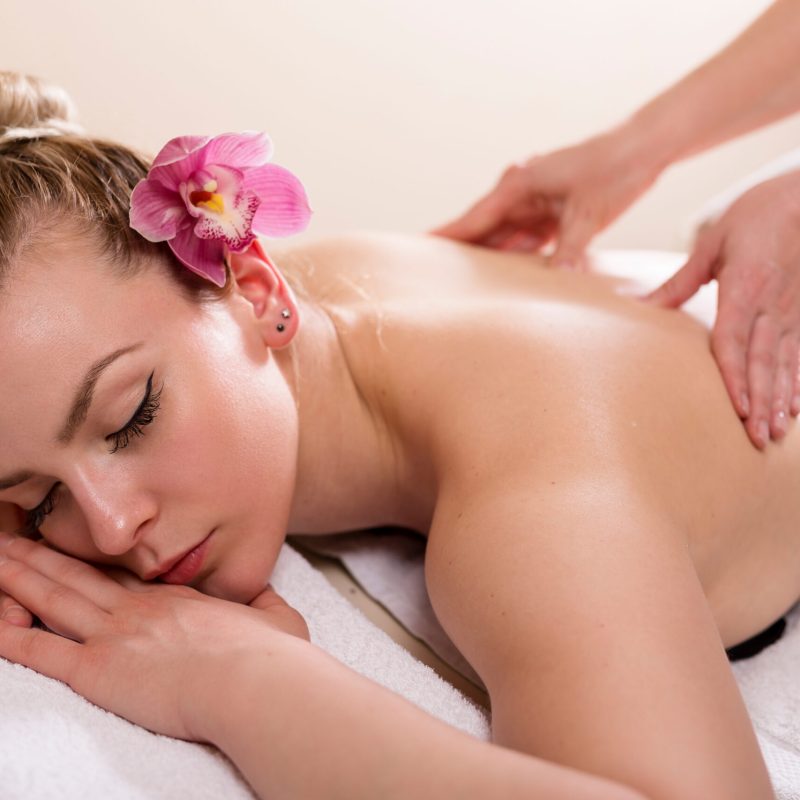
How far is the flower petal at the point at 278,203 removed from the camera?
1129 mm

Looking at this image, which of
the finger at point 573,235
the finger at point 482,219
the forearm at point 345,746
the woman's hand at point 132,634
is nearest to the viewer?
the forearm at point 345,746

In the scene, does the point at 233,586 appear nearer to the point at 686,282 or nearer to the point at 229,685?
the point at 229,685

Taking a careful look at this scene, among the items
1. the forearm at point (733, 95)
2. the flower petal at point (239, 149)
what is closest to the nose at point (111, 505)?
the flower petal at point (239, 149)

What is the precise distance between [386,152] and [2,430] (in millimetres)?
1189

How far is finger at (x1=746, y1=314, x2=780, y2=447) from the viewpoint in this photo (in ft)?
3.67

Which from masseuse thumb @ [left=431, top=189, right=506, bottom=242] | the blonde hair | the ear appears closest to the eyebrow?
the blonde hair

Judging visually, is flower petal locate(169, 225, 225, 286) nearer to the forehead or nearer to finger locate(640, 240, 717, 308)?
the forehead

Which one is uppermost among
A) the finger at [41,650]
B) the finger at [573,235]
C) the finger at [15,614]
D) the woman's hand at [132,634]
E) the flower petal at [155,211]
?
the finger at [573,235]

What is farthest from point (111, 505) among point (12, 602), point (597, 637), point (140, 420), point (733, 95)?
point (733, 95)

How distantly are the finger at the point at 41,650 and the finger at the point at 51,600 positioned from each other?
0.06ft

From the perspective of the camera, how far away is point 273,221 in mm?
1141

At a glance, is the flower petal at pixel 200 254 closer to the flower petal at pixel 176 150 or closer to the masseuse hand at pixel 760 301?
the flower petal at pixel 176 150

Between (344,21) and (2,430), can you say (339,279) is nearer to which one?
(2,430)

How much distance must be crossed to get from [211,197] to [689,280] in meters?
0.60
